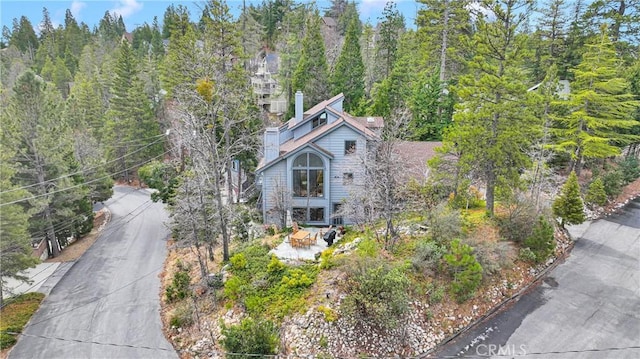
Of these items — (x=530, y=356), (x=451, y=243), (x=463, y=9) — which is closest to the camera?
(x=530, y=356)

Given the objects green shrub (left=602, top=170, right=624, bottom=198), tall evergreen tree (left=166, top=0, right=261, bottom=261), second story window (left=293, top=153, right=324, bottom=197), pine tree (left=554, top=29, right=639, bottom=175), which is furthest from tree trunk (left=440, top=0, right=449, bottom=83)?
tall evergreen tree (left=166, top=0, right=261, bottom=261)

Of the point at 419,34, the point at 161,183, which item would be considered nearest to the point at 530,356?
the point at 161,183

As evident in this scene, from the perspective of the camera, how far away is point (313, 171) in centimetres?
2509

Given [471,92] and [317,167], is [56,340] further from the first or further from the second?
[471,92]

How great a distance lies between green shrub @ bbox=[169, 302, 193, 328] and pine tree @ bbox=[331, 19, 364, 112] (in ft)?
92.2

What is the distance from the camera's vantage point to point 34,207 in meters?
22.7

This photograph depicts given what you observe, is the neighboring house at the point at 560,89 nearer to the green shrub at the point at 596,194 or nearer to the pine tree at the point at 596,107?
the pine tree at the point at 596,107

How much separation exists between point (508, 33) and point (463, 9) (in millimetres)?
16332

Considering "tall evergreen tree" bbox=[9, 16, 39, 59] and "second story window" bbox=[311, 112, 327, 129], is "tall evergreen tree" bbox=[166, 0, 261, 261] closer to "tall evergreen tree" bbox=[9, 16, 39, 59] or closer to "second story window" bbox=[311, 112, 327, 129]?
"second story window" bbox=[311, 112, 327, 129]

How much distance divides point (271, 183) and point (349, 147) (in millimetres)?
5419

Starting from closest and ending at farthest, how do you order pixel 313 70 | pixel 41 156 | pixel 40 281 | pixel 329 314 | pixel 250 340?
pixel 250 340
pixel 329 314
pixel 40 281
pixel 41 156
pixel 313 70

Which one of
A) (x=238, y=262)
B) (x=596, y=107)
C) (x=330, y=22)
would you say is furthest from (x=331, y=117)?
(x=330, y=22)

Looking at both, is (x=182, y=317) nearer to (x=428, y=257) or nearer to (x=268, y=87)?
(x=428, y=257)

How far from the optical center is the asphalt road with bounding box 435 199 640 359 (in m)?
13.7
